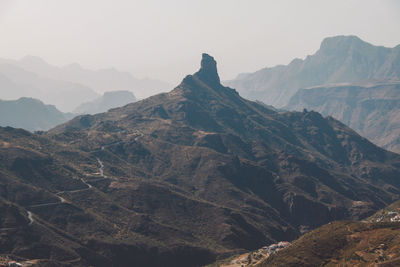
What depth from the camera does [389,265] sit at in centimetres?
19988
